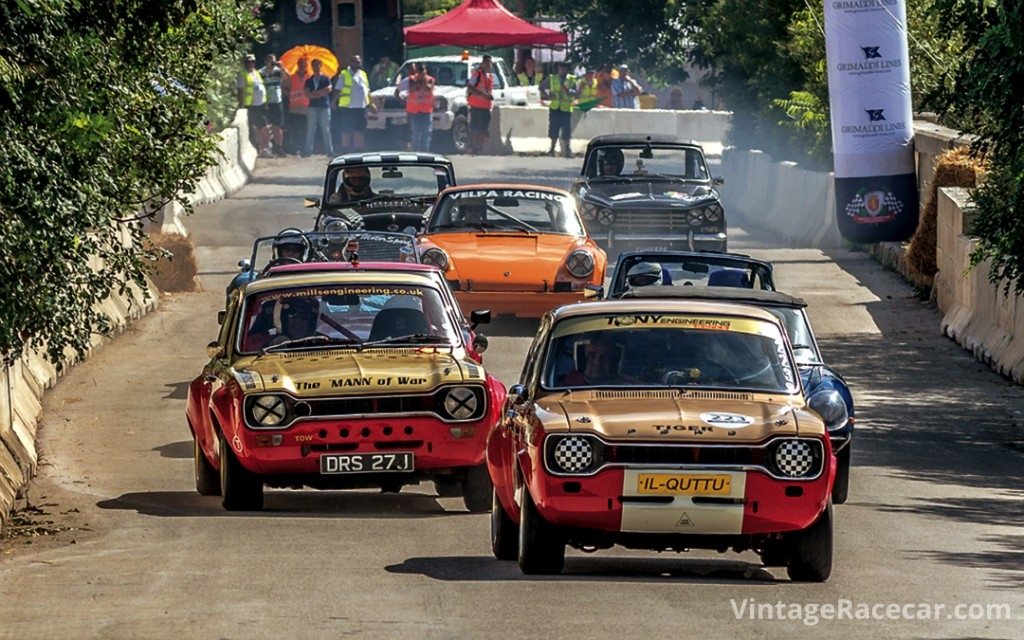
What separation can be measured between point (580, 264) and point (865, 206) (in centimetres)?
799

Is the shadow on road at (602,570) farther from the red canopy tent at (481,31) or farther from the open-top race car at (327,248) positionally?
the red canopy tent at (481,31)

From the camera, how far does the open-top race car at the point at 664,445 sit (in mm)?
10039

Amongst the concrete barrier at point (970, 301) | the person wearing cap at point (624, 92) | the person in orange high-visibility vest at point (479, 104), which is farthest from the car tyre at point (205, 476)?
the person wearing cap at point (624, 92)

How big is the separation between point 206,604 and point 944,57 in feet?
73.4

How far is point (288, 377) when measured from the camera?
12.9 meters

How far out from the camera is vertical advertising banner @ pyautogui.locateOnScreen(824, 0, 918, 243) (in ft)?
90.9

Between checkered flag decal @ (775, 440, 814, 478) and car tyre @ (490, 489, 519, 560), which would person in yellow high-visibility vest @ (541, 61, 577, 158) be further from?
checkered flag decal @ (775, 440, 814, 478)

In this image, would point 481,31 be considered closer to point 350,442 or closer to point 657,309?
point 350,442

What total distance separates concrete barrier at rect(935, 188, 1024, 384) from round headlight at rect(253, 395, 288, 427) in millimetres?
8128

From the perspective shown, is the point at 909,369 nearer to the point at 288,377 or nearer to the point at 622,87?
the point at 288,377

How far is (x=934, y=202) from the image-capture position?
2733 cm

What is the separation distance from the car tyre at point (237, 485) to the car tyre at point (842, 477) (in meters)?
3.55

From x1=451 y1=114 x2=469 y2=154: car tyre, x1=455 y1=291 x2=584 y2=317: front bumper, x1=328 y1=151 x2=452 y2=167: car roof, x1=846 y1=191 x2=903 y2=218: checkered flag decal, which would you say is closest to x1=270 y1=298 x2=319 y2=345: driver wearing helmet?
x1=455 y1=291 x2=584 y2=317: front bumper

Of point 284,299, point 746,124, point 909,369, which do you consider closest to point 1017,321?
point 909,369
